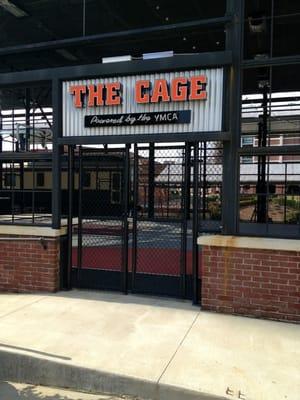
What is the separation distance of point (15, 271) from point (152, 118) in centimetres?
335

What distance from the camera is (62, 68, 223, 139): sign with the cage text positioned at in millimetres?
5938

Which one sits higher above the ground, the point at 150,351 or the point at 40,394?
the point at 150,351

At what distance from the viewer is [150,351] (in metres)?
4.57

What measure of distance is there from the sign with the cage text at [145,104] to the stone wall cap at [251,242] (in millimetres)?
1467

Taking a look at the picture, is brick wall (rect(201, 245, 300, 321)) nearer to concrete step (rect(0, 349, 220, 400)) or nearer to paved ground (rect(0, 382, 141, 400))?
concrete step (rect(0, 349, 220, 400))

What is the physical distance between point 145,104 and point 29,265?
10.4ft

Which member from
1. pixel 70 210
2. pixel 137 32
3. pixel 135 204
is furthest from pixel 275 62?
pixel 70 210

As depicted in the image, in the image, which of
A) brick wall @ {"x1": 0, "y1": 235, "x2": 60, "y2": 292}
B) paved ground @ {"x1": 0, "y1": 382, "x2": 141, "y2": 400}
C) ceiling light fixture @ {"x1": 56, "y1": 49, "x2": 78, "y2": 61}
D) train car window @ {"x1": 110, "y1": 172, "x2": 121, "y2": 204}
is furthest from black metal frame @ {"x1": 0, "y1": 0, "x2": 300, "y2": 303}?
ceiling light fixture @ {"x1": 56, "y1": 49, "x2": 78, "y2": 61}

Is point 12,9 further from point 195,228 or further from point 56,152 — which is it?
point 195,228

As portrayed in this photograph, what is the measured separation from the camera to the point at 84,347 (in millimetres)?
4672

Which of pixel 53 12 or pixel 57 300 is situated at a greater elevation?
pixel 53 12

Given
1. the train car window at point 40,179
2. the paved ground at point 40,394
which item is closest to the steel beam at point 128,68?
the paved ground at point 40,394

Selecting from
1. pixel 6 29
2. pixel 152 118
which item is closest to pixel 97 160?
pixel 152 118

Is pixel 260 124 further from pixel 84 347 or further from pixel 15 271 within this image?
pixel 84 347
